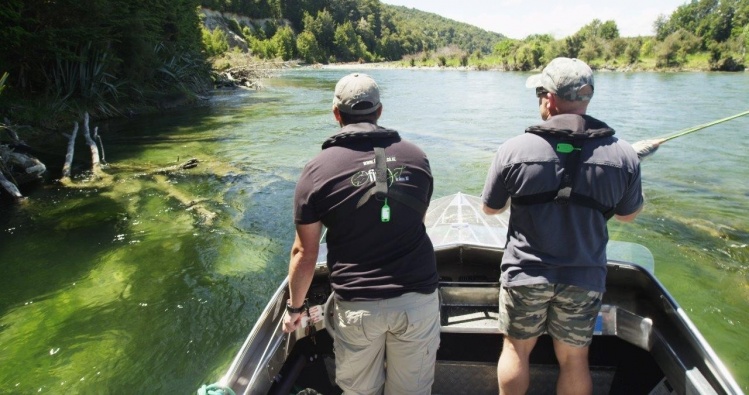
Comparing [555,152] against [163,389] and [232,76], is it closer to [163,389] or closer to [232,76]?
[163,389]

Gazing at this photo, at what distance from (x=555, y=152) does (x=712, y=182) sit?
943cm

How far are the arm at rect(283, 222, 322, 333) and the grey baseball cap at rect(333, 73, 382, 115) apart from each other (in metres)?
0.51

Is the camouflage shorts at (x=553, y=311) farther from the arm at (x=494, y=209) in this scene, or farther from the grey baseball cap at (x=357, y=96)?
the grey baseball cap at (x=357, y=96)

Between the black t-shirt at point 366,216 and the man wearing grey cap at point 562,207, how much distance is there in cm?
46

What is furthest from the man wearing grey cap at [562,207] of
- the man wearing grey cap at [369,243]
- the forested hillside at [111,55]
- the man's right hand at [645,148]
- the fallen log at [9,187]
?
the fallen log at [9,187]

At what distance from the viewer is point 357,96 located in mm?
1916

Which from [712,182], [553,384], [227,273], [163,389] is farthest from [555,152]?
[712,182]

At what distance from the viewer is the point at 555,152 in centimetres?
199

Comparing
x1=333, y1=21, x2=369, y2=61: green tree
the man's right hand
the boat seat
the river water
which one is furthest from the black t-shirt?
x1=333, y1=21, x2=369, y2=61: green tree

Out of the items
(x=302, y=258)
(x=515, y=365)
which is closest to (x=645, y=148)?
(x=515, y=365)

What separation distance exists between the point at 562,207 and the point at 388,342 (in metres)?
0.99

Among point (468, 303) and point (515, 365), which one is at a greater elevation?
point (515, 365)

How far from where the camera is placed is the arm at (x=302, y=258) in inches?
74.2

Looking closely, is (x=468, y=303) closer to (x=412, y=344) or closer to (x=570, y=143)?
(x=412, y=344)
